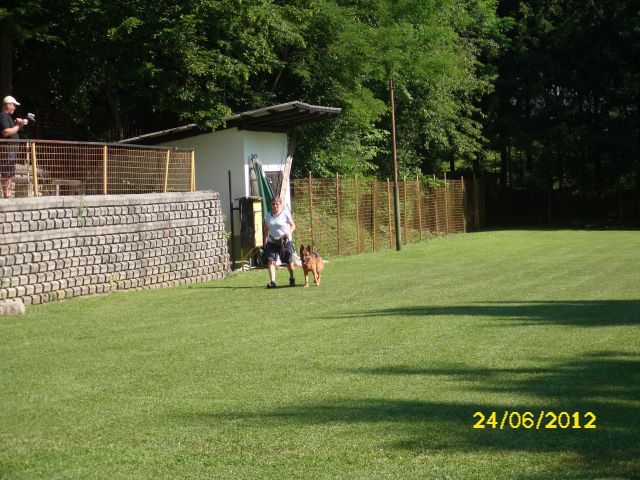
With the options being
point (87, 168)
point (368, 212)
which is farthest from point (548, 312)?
point (368, 212)

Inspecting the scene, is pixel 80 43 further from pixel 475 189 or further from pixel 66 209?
pixel 475 189

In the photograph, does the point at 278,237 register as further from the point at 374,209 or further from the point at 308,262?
the point at 374,209

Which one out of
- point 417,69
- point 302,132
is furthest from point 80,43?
point 417,69

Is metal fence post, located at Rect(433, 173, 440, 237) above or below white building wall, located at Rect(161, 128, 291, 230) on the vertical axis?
below

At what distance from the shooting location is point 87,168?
58.9 ft

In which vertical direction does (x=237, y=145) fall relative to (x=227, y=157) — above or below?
above

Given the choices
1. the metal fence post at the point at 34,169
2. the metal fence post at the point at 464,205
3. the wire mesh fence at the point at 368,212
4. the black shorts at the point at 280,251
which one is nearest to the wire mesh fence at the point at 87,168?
the metal fence post at the point at 34,169

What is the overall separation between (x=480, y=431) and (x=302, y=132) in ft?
86.8

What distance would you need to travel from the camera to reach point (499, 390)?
318 inches

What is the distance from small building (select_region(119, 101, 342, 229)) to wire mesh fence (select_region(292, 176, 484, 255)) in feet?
3.23

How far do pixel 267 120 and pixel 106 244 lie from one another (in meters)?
8.79

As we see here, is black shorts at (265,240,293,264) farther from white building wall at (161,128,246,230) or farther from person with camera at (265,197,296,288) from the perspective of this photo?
white building wall at (161,128,246,230)

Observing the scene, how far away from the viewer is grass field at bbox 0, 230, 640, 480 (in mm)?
6121

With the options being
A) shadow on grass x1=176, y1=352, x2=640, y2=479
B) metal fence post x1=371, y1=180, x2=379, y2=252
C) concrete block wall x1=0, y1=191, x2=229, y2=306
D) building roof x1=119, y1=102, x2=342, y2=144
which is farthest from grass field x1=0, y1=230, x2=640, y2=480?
metal fence post x1=371, y1=180, x2=379, y2=252
